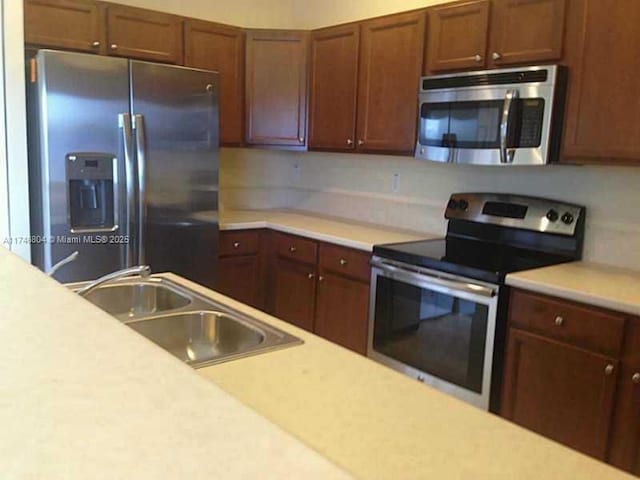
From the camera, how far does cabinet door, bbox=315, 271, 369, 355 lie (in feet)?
10.3

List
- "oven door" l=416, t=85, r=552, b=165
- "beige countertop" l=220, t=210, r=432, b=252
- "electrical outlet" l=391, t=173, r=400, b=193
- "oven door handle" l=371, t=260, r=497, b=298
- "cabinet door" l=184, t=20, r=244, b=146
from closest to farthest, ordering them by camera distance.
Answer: "oven door handle" l=371, t=260, r=497, b=298
"oven door" l=416, t=85, r=552, b=165
"beige countertop" l=220, t=210, r=432, b=252
"cabinet door" l=184, t=20, r=244, b=146
"electrical outlet" l=391, t=173, r=400, b=193

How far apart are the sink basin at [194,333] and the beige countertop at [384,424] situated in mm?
345

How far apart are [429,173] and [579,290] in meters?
1.52

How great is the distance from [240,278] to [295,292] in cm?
39

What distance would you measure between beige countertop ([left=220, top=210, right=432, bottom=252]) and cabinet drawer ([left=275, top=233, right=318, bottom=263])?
0.14 ft

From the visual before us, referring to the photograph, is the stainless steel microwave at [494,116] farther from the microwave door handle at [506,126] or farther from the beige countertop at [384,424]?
the beige countertop at [384,424]

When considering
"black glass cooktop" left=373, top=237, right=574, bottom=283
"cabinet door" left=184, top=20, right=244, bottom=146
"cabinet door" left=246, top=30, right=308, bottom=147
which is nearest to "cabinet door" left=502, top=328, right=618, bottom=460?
"black glass cooktop" left=373, top=237, right=574, bottom=283

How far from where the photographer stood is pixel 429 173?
11.5 ft

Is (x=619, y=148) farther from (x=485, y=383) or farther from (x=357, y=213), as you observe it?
(x=357, y=213)

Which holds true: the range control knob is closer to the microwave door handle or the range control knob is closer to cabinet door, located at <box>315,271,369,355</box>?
the microwave door handle

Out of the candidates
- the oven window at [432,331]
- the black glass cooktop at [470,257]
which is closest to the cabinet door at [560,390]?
the oven window at [432,331]

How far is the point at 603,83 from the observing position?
2367 millimetres

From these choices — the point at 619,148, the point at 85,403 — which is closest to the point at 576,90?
the point at 619,148

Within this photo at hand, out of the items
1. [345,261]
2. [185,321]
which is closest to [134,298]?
[185,321]
